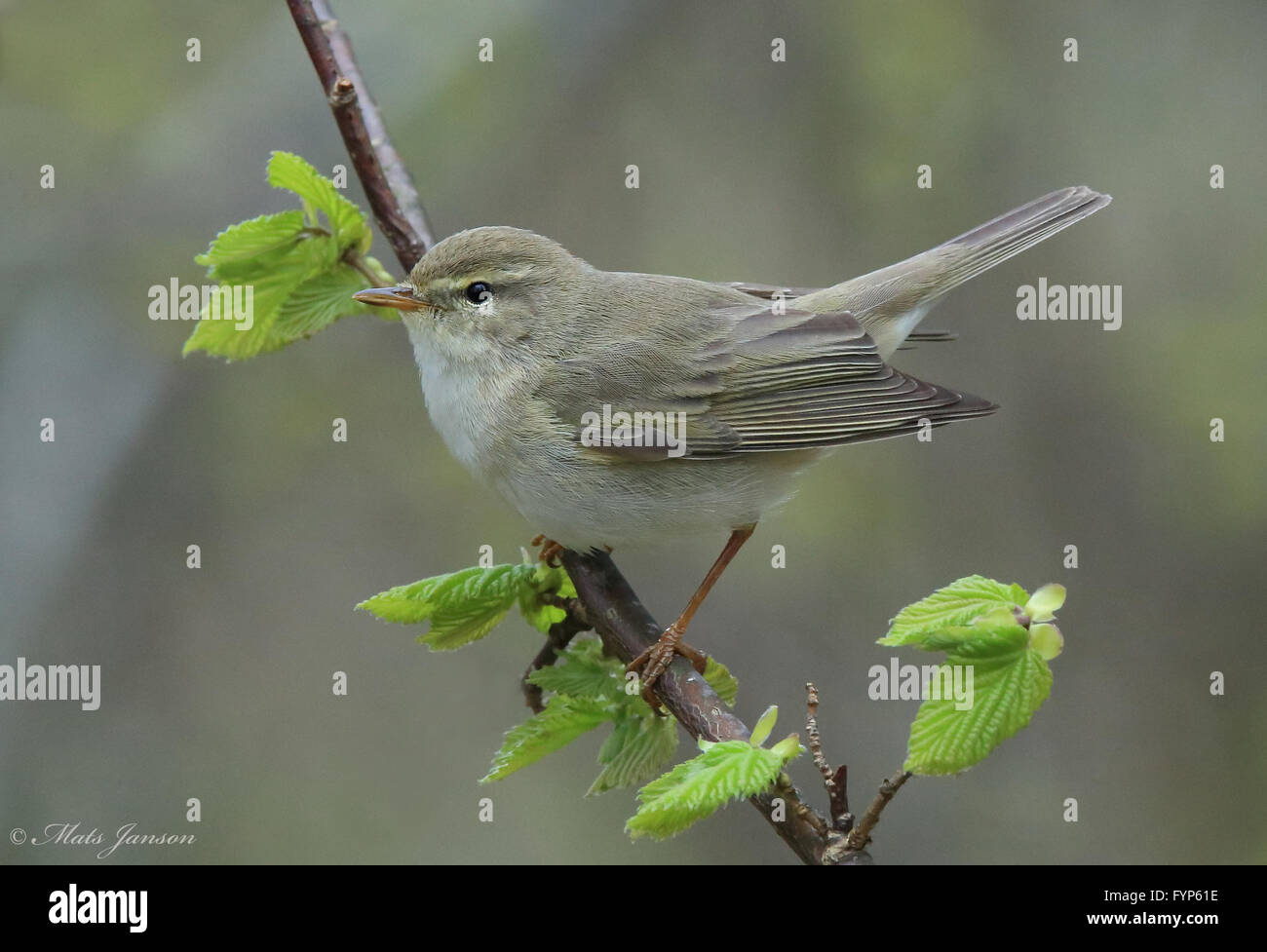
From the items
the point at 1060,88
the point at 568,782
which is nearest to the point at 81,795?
the point at 568,782

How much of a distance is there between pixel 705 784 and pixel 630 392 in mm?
1925

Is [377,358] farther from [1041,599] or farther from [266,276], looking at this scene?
[1041,599]

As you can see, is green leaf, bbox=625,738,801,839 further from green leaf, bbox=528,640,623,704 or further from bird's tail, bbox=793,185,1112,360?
bird's tail, bbox=793,185,1112,360

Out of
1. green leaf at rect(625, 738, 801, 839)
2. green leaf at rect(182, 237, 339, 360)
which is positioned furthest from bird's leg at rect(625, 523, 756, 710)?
green leaf at rect(182, 237, 339, 360)

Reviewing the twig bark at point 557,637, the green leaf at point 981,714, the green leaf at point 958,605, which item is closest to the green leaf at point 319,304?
the twig bark at point 557,637

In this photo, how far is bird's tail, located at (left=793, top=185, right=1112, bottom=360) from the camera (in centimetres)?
445

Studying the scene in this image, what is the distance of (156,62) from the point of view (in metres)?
5.98

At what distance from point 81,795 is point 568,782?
8.80ft

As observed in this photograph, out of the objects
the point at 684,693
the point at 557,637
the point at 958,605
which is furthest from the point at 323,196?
the point at 958,605

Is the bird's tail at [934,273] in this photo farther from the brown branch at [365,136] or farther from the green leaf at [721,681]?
the green leaf at [721,681]

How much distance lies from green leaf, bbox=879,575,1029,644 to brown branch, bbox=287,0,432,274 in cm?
205

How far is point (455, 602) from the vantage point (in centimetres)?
288

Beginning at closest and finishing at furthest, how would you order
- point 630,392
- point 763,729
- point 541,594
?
point 763,729
point 541,594
point 630,392

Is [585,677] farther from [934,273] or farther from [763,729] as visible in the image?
[934,273]
